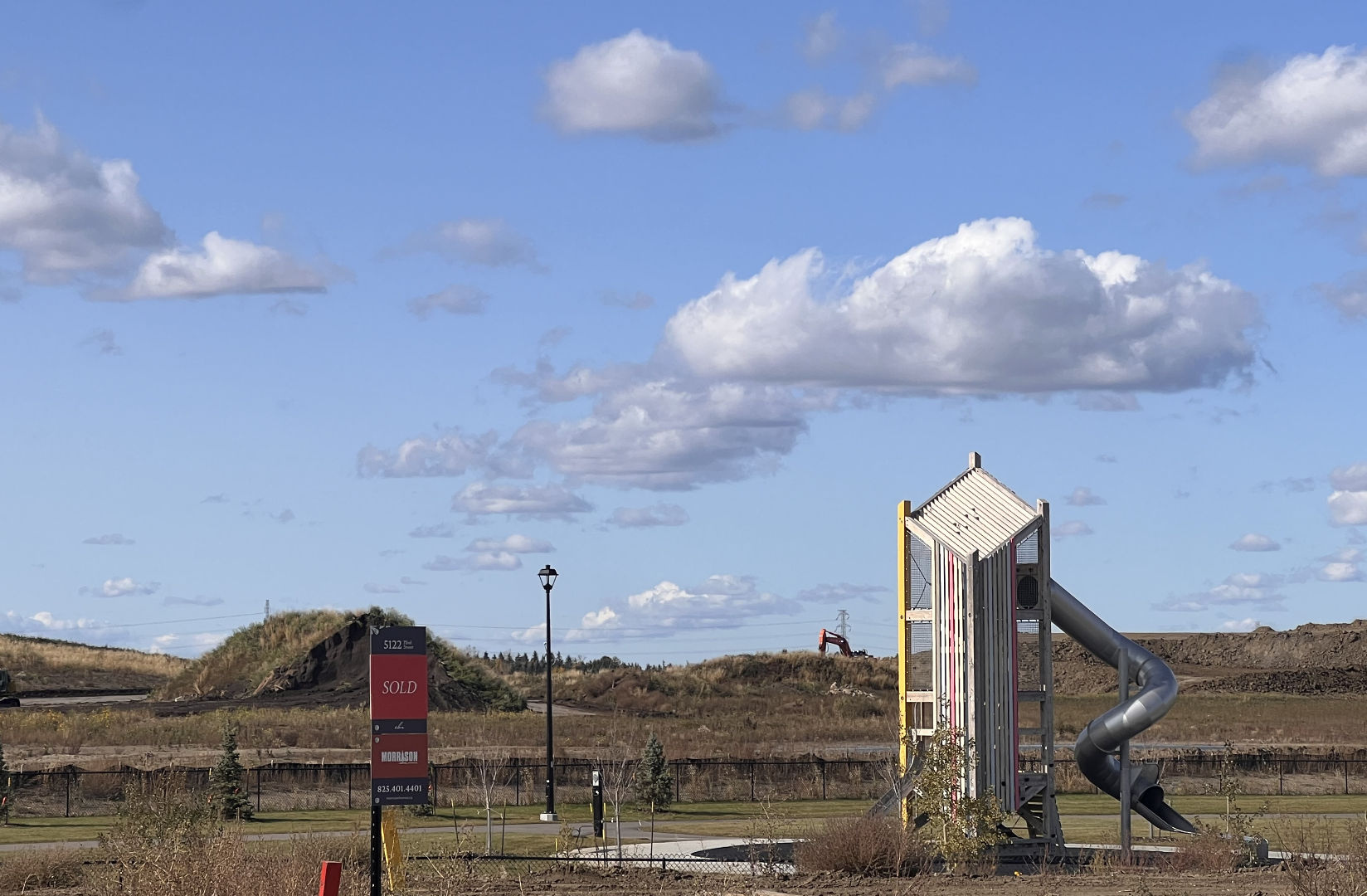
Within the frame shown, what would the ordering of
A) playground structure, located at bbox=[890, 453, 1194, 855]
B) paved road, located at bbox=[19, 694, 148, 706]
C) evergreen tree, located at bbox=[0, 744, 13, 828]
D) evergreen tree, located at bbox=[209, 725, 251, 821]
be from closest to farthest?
playground structure, located at bbox=[890, 453, 1194, 855] → evergreen tree, located at bbox=[209, 725, 251, 821] → evergreen tree, located at bbox=[0, 744, 13, 828] → paved road, located at bbox=[19, 694, 148, 706]

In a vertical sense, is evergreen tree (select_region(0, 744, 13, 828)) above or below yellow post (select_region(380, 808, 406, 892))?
below

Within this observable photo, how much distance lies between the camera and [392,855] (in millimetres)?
18234

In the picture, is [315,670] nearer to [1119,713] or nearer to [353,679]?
[353,679]

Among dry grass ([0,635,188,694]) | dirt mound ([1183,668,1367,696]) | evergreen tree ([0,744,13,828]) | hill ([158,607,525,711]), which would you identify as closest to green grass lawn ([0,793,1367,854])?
evergreen tree ([0,744,13,828])

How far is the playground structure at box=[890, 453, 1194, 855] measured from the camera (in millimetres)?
24297

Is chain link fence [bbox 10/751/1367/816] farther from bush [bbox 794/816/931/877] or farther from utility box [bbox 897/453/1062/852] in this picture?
A: bush [bbox 794/816/931/877]

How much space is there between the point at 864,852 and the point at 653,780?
1420cm

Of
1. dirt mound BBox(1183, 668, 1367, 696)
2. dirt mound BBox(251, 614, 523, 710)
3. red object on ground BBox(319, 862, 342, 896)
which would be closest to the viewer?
red object on ground BBox(319, 862, 342, 896)

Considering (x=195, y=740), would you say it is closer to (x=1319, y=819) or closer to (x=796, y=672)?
(x=1319, y=819)

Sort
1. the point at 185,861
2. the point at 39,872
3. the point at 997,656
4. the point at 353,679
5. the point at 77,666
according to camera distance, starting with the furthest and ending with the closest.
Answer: the point at 77,666 < the point at 353,679 < the point at 997,656 < the point at 39,872 < the point at 185,861

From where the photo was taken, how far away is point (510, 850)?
2661cm

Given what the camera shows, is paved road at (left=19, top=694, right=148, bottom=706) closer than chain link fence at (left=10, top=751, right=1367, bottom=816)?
No

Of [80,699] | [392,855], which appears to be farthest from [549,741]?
[80,699]

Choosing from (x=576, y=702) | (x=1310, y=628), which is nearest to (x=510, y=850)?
(x=576, y=702)
